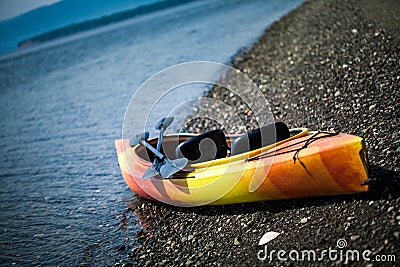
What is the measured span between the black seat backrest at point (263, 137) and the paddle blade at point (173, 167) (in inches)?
32.6

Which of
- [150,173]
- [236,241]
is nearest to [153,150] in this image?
[150,173]

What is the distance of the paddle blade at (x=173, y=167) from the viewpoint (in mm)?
5906

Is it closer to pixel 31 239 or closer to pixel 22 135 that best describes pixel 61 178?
pixel 31 239

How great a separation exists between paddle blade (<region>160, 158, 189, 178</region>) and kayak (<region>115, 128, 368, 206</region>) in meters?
0.15

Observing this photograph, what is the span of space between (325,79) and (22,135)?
10245 mm

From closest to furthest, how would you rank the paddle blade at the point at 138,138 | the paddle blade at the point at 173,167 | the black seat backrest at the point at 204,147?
the paddle blade at the point at 173,167, the black seat backrest at the point at 204,147, the paddle blade at the point at 138,138

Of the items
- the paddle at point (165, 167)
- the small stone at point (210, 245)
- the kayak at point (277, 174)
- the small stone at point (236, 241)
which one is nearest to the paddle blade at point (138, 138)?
the paddle at point (165, 167)

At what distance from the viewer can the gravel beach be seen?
15.2 ft

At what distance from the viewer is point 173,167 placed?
5.97m

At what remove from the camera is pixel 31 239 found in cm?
695

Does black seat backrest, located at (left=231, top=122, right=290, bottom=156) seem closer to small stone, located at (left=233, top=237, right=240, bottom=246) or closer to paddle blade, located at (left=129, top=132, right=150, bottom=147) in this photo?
small stone, located at (left=233, top=237, right=240, bottom=246)

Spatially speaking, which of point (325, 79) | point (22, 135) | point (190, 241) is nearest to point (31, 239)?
point (190, 241)

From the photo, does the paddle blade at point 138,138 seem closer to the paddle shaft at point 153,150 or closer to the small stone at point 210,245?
the paddle shaft at point 153,150

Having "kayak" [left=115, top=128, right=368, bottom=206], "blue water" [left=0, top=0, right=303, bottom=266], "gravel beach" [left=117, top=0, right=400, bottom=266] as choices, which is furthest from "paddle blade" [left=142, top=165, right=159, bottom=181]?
"blue water" [left=0, top=0, right=303, bottom=266]
